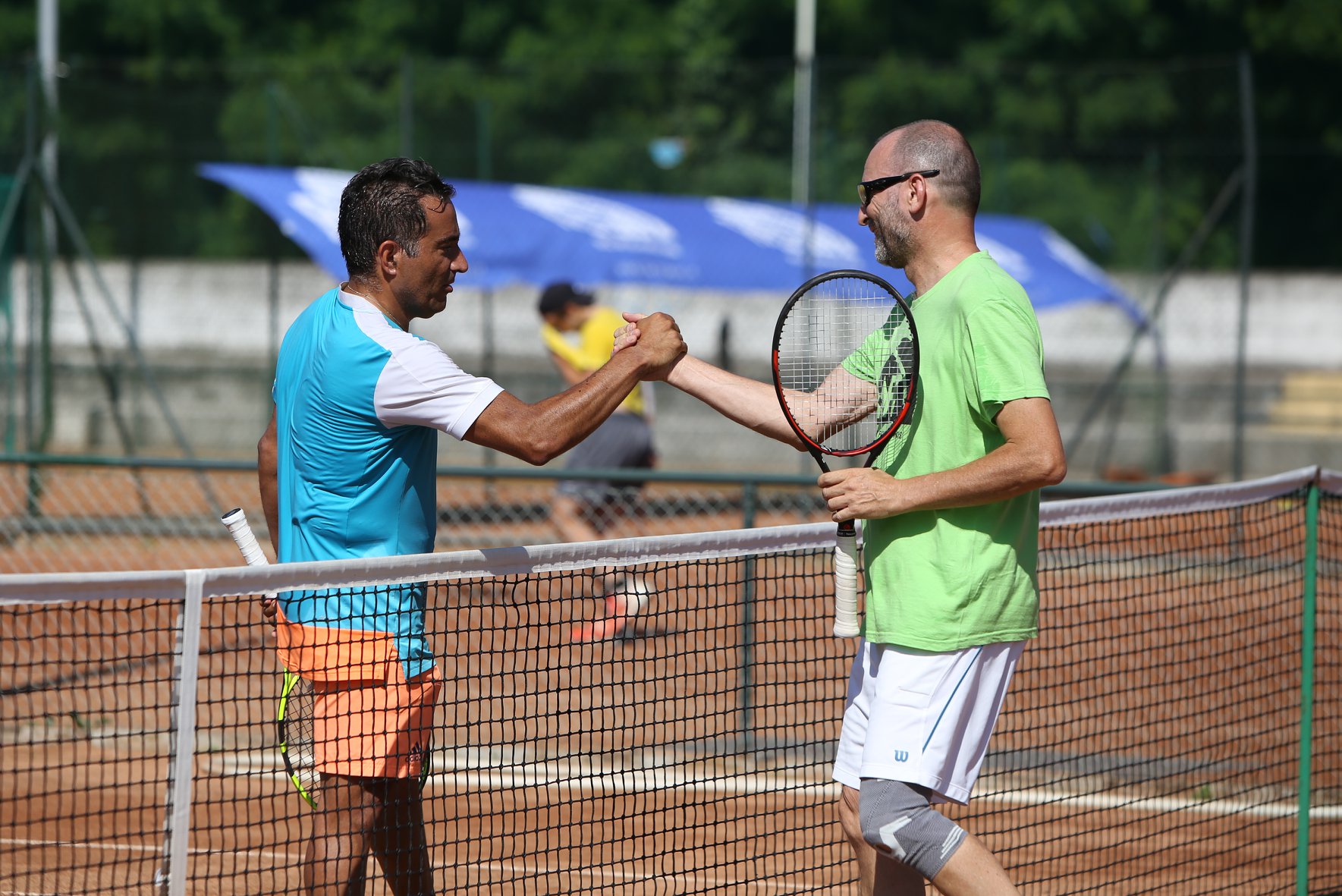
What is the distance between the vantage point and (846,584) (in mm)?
3451

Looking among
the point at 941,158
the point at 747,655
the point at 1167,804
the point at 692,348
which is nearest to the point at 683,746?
the point at 747,655

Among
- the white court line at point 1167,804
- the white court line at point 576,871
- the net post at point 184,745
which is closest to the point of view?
the net post at point 184,745

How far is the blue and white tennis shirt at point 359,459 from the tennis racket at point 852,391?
0.82 meters

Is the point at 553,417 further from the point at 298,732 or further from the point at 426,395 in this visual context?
the point at 298,732

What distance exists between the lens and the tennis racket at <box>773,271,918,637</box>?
3434mm

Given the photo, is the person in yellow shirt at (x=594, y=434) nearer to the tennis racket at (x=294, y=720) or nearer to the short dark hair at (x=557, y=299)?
the short dark hair at (x=557, y=299)

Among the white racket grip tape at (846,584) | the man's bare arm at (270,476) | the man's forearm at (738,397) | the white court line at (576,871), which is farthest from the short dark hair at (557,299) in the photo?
the white racket grip tape at (846,584)

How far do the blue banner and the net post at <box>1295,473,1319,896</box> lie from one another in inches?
212

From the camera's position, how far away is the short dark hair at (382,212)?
341 centimetres

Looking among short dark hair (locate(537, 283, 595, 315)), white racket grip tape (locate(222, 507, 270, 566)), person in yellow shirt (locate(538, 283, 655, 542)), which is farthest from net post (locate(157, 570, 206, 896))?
short dark hair (locate(537, 283, 595, 315))

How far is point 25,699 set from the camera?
6832 millimetres

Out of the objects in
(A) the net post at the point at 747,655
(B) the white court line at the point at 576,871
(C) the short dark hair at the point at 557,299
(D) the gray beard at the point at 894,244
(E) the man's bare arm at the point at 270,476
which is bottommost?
(B) the white court line at the point at 576,871

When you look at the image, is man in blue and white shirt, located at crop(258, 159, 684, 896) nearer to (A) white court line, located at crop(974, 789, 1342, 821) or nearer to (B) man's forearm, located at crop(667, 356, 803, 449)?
(B) man's forearm, located at crop(667, 356, 803, 449)

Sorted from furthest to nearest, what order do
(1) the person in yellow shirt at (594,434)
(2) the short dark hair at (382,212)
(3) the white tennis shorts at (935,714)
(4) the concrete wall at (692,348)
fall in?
(4) the concrete wall at (692,348), (1) the person in yellow shirt at (594,434), (2) the short dark hair at (382,212), (3) the white tennis shorts at (935,714)
